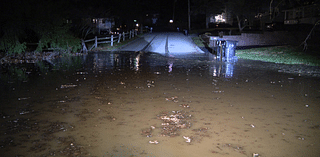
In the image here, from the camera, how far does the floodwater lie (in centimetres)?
460

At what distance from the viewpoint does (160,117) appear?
6105 millimetres

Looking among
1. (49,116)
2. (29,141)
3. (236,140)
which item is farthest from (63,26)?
(236,140)

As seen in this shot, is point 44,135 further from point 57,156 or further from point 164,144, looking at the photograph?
point 164,144

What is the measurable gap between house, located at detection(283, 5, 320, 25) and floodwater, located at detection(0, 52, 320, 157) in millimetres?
31201

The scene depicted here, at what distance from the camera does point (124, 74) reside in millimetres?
11906

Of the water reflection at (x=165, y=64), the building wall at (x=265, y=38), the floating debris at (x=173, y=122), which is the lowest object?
the floating debris at (x=173, y=122)

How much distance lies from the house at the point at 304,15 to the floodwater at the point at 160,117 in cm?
3120

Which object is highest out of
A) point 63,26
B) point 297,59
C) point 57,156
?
point 63,26

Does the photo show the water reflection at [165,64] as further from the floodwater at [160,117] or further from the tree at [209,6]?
the tree at [209,6]

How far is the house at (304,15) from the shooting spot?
120 feet

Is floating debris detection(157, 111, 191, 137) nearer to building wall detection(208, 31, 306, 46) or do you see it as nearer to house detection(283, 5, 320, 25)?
building wall detection(208, 31, 306, 46)

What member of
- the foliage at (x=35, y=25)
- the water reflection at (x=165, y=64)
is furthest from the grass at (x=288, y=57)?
the foliage at (x=35, y=25)

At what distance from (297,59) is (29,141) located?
626 inches

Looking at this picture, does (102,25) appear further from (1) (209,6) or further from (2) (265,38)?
(2) (265,38)
